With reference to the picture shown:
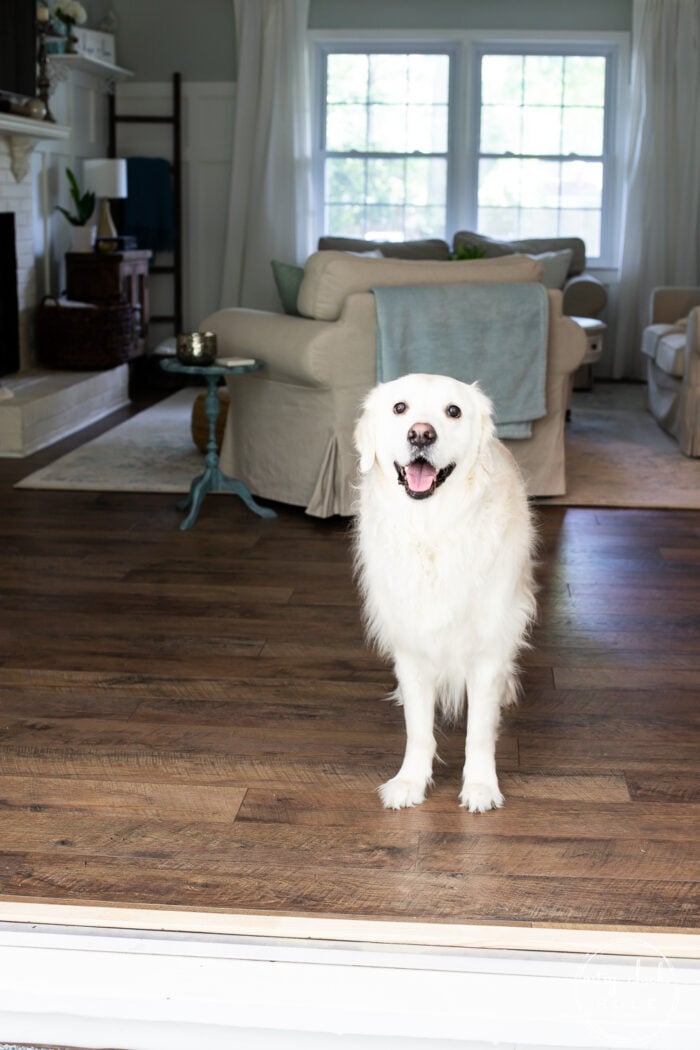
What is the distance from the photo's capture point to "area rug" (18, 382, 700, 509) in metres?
4.65

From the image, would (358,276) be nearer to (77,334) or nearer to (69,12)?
(77,334)

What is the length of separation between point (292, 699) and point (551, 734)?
0.55 metres

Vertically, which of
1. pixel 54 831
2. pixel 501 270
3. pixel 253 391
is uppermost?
pixel 501 270

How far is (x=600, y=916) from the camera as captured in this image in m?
1.75

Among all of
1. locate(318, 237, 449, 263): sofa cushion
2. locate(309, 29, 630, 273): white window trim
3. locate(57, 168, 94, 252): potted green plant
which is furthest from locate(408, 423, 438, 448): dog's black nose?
locate(309, 29, 630, 273): white window trim

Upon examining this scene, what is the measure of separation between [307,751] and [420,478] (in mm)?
665

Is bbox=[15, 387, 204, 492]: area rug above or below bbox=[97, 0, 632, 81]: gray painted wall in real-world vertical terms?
below

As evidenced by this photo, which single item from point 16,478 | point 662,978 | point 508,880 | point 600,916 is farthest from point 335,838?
point 16,478

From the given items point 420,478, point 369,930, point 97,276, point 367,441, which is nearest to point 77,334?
point 97,276

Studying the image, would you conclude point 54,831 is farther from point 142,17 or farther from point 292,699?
point 142,17

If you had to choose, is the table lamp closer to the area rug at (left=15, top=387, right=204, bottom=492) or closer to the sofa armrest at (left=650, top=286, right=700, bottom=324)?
the area rug at (left=15, top=387, right=204, bottom=492)

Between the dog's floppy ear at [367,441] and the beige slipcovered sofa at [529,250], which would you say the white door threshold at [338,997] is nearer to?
the dog's floppy ear at [367,441]

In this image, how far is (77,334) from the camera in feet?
20.8

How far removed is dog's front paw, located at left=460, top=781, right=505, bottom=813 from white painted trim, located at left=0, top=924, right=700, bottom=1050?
1.52ft
